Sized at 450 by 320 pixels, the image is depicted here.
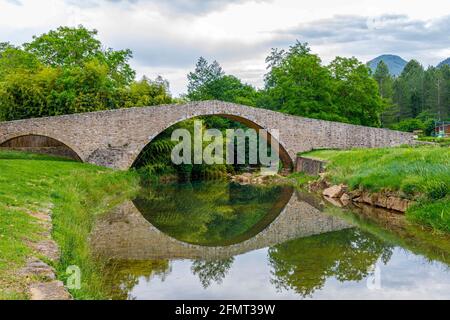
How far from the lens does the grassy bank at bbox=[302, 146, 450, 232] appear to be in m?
12.4

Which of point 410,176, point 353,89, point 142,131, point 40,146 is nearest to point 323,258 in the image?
point 410,176

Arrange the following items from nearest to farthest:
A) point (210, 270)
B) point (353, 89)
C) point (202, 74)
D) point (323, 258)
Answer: point (210, 270) < point (323, 258) < point (353, 89) < point (202, 74)

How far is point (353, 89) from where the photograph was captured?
114 feet

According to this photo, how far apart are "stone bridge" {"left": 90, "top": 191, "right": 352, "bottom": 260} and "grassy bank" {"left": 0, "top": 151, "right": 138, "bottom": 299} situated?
1.47 ft

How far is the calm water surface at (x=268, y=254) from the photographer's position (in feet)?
25.3

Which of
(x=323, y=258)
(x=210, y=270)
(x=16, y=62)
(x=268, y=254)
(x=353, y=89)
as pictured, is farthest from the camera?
(x=16, y=62)

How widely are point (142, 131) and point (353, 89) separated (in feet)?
51.2

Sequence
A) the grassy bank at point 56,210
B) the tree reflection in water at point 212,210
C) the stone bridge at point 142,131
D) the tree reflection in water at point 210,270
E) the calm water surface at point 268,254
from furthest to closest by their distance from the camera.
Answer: the stone bridge at point 142,131 < the tree reflection in water at point 212,210 < the tree reflection in water at point 210,270 < the calm water surface at point 268,254 < the grassy bank at point 56,210

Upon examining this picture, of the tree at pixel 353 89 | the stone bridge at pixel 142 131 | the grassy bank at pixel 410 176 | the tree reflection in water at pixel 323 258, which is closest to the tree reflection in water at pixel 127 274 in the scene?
the tree reflection in water at pixel 323 258

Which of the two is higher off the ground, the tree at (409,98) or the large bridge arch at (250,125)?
the tree at (409,98)

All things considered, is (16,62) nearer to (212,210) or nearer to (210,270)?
(212,210)

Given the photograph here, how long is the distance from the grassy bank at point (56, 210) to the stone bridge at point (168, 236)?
0.45 m

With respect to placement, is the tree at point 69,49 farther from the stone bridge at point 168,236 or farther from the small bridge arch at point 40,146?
the stone bridge at point 168,236

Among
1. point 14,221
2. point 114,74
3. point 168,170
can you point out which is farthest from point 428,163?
point 114,74
